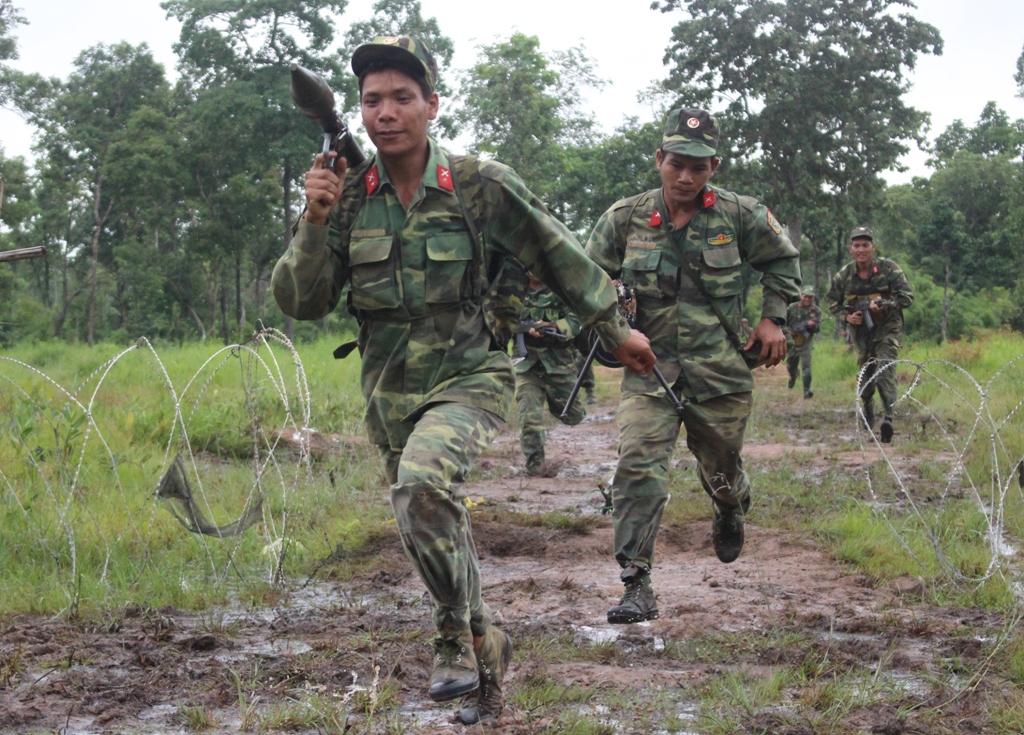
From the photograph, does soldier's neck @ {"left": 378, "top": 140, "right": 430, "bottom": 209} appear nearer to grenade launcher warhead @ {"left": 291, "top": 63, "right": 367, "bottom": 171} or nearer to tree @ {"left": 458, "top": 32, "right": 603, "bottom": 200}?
grenade launcher warhead @ {"left": 291, "top": 63, "right": 367, "bottom": 171}

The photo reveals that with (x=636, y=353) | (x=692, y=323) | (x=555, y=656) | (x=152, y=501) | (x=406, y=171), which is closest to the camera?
(x=406, y=171)

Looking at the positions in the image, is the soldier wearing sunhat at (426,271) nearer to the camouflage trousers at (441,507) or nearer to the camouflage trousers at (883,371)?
the camouflage trousers at (441,507)

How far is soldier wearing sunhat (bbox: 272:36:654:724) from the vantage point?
3592 millimetres

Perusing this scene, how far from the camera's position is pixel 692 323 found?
17.6ft

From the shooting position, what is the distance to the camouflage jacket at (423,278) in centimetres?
362

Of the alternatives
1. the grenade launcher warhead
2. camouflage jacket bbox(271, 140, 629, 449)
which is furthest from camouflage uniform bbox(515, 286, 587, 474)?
the grenade launcher warhead

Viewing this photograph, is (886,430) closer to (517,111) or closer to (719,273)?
(719,273)

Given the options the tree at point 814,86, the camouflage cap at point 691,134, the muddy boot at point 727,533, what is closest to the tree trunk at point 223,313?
the tree at point 814,86

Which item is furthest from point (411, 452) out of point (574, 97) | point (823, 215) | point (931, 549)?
point (574, 97)

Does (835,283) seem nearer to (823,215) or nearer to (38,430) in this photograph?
(38,430)

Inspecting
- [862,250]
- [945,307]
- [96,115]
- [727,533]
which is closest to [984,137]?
[945,307]

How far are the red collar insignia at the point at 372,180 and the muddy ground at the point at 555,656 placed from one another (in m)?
1.56

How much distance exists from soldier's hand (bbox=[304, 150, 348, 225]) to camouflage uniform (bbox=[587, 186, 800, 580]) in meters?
2.20

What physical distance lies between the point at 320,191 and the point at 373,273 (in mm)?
351
